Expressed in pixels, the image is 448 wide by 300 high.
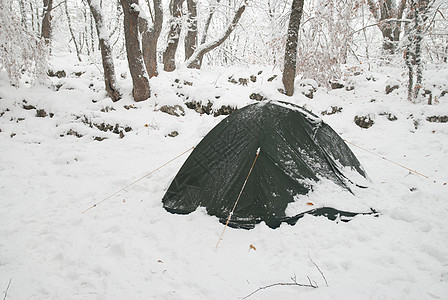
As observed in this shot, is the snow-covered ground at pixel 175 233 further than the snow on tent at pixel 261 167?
No

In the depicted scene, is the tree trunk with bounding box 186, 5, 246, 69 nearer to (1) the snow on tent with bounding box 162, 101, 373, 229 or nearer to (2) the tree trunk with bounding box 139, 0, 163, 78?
(2) the tree trunk with bounding box 139, 0, 163, 78

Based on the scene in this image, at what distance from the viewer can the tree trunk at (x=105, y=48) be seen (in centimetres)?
612

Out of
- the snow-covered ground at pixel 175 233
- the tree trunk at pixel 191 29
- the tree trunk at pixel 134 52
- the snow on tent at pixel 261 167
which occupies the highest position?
the tree trunk at pixel 191 29

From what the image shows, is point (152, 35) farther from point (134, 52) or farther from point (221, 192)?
point (221, 192)

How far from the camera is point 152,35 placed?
25.8 ft

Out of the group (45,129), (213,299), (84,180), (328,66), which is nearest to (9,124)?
(45,129)

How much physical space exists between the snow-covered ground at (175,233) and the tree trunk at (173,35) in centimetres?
477

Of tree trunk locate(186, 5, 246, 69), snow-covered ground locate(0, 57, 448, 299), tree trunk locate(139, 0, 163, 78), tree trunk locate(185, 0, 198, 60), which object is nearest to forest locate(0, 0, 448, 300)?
snow-covered ground locate(0, 57, 448, 299)

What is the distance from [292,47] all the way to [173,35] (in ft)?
15.0

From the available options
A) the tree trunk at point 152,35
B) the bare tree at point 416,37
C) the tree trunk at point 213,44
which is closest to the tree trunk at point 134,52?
the tree trunk at point 152,35

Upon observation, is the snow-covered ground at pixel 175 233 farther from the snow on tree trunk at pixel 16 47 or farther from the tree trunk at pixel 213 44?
the tree trunk at pixel 213 44

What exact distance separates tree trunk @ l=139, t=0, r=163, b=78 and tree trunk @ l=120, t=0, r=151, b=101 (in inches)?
64.8

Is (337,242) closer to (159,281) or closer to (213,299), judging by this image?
(213,299)

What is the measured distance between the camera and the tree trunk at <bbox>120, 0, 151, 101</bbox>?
234 inches
